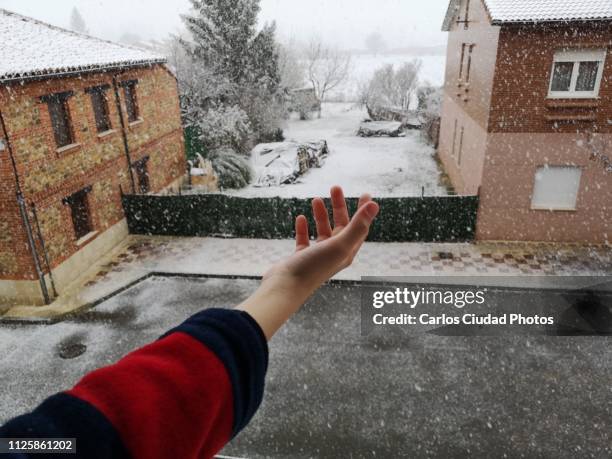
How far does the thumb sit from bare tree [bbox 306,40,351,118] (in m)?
44.2

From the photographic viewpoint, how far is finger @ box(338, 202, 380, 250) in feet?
5.41

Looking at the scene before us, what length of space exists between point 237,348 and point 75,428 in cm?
40

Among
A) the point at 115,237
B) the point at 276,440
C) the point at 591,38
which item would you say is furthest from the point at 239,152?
the point at 276,440

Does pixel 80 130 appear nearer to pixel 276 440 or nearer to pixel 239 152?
pixel 276 440

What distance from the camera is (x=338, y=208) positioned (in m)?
1.94

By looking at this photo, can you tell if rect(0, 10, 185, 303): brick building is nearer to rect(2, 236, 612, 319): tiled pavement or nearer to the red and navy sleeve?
rect(2, 236, 612, 319): tiled pavement

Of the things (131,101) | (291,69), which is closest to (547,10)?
(131,101)

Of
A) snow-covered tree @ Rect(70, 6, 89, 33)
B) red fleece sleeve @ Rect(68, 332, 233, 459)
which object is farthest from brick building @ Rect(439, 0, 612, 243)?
snow-covered tree @ Rect(70, 6, 89, 33)

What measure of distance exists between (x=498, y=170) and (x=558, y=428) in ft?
25.3

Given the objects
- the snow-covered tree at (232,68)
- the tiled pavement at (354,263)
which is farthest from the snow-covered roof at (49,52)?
the snow-covered tree at (232,68)

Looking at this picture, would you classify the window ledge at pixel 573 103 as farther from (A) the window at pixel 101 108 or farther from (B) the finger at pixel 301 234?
(A) the window at pixel 101 108

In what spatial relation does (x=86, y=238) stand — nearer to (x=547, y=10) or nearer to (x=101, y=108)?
(x=101, y=108)

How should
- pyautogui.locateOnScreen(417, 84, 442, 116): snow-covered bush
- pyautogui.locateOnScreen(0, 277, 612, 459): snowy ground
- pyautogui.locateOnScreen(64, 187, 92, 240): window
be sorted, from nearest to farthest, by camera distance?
1. pyautogui.locateOnScreen(0, 277, 612, 459): snowy ground
2. pyautogui.locateOnScreen(64, 187, 92, 240): window
3. pyautogui.locateOnScreen(417, 84, 442, 116): snow-covered bush

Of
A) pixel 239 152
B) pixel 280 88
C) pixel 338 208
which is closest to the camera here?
pixel 338 208
